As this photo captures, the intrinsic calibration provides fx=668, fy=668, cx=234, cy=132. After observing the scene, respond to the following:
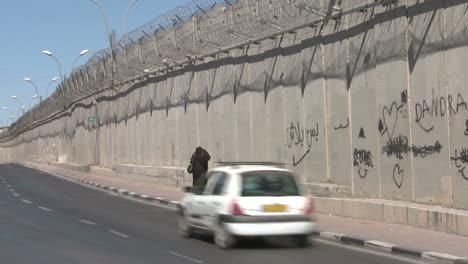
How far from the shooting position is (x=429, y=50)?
13844 mm

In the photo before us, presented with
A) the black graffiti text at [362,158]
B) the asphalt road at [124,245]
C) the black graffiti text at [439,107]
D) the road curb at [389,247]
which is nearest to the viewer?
the road curb at [389,247]

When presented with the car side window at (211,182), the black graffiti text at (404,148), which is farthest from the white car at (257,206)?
the black graffiti text at (404,148)

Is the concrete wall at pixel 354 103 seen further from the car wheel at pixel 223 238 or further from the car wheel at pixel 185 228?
the car wheel at pixel 185 228

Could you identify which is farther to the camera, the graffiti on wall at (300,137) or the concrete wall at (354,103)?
the graffiti on wall at (300,137)

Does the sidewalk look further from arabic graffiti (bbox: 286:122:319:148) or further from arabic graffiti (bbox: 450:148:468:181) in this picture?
arabic graffiti (bbox: 286:122:319:148)

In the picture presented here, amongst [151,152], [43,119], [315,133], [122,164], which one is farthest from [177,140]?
[43,119]

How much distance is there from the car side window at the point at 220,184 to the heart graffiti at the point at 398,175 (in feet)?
15.1

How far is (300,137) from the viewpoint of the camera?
19.5 meters

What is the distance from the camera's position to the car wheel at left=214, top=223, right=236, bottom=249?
11.9 meters

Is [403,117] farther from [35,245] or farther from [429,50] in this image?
[35,245]

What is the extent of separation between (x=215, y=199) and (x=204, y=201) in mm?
600

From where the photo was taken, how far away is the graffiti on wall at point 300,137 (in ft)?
61.9

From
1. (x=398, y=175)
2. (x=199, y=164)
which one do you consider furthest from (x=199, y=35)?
(x=398, y=175)

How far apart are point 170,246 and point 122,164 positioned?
27703mm
